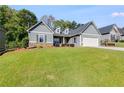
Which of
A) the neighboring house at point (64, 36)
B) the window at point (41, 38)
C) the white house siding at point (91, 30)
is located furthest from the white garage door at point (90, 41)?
the window at point (41, 38)

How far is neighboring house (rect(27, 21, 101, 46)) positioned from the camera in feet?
106

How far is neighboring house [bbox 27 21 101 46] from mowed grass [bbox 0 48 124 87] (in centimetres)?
1591

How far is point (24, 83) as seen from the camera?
11.1 metres

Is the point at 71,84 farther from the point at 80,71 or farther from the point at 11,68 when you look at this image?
the point at 11,68

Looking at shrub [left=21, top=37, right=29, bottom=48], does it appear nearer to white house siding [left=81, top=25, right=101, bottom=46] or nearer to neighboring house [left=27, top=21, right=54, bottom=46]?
neighboring house [left=27, top=21, right=54, bottom=46]

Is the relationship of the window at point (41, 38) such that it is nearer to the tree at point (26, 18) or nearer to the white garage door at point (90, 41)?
Answer: the tree at point (26, 18)

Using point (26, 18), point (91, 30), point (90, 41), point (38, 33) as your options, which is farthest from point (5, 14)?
point (90, 41)

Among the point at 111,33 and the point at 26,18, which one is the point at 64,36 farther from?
the point at 111,33

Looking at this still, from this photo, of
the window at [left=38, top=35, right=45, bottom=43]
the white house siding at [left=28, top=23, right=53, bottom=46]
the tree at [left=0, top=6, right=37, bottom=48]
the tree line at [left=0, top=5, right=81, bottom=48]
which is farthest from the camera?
the window at [left=38, top=35, right=45, bottom=43]

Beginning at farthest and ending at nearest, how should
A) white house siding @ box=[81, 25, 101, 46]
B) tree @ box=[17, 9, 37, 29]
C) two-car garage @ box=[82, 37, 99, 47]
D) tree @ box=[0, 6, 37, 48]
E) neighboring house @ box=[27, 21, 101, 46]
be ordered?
two-car garage @ box=[82, 37, 99, 47] → white house siding @ box=[81, 25, 101, 46] → tree @ box=[17, 9, 37, 29] → neighboring house @ box=[27, 21, 101, 46] → tree @ box=[0, 6, 37, 48]

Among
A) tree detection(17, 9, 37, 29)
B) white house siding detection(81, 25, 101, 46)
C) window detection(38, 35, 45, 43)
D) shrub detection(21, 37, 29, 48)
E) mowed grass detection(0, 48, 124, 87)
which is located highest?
tree detection(17, 9, 37, 29)

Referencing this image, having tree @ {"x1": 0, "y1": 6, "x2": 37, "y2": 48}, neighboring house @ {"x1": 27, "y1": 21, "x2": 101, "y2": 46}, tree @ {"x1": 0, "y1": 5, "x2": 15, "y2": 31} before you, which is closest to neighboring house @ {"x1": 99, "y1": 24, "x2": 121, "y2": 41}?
neighboring house @ {"x1": 27, "y1": 21, "x2": 101, "y2": 46}

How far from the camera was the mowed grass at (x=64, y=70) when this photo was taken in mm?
11188

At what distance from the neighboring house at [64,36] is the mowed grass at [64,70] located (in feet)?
52.2
